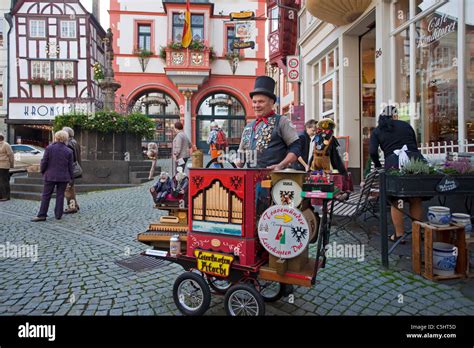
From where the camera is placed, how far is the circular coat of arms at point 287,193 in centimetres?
236

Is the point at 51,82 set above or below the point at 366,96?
above

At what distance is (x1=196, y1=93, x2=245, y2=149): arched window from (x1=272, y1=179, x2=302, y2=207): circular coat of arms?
71.5ft

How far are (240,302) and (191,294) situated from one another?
46cm

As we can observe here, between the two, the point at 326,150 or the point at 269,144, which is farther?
the point at 326,150

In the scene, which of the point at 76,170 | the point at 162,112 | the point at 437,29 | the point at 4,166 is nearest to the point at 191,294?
the point at 76,170

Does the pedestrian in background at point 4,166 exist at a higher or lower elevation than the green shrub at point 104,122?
lower

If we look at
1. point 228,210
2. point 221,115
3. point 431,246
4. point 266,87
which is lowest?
point 431,246

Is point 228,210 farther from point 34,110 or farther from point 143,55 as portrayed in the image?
point 34,110

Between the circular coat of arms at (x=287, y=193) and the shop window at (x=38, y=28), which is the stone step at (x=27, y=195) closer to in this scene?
the circular coat of arms at (x=287, y=193)

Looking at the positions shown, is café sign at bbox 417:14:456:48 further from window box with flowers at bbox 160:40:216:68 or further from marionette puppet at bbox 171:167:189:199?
window box with flowers at bbox 160:40:216:68

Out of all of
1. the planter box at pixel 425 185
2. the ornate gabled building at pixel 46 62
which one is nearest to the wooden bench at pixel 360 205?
the planter box at pixel 425 185

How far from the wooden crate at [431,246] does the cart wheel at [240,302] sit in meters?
2.01

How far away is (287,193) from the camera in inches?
93.7

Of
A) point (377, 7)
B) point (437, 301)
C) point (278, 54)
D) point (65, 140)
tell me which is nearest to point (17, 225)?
point (65, 140)
